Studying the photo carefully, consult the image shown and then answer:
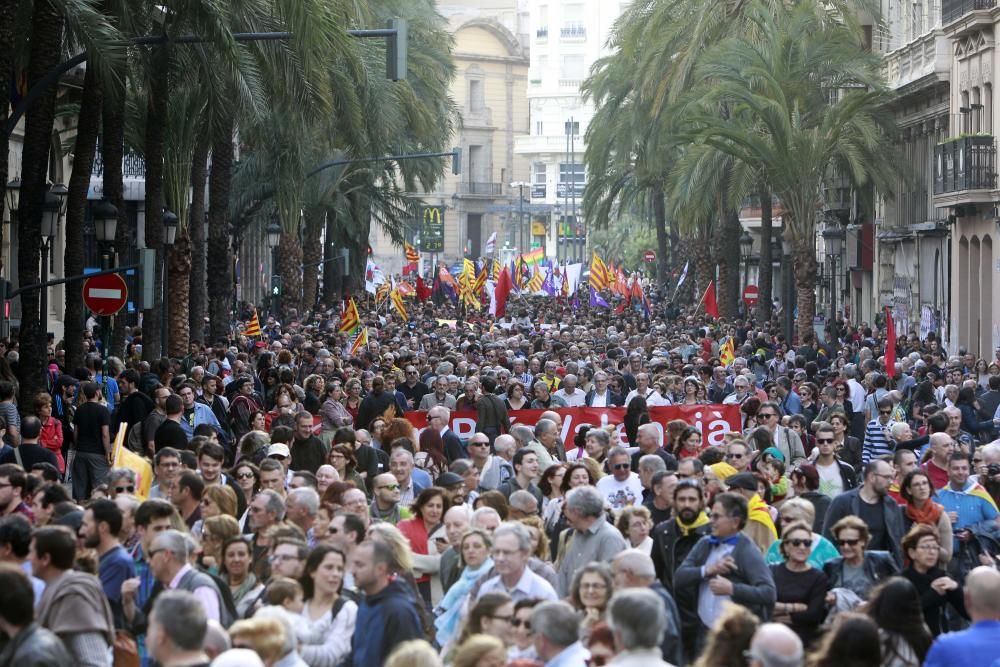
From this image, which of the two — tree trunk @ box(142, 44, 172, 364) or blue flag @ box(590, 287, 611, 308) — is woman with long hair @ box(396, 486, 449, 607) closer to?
tree trunk @ box(142, 44, 172, 364)

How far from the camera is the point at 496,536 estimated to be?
940cm

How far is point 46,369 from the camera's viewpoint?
878 inches

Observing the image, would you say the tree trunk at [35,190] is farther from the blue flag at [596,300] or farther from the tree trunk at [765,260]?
the blue flag at [596,300]

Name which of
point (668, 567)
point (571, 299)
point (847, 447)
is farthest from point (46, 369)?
point (571, 299)

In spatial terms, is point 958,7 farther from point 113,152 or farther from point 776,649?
point 776,649

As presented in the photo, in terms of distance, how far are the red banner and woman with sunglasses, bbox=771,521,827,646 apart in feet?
29.8

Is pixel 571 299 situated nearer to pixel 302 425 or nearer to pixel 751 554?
pixel 302 425

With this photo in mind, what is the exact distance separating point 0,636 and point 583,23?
13857 cm

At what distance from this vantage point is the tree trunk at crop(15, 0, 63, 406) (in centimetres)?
2159

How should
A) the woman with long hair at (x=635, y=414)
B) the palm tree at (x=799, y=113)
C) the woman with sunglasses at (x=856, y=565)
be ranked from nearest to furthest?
the woman with sunglasses at (x=856, y=565)
the woman with long hair at (x=635, y=414)
the palm tree at (x=799, y=113)

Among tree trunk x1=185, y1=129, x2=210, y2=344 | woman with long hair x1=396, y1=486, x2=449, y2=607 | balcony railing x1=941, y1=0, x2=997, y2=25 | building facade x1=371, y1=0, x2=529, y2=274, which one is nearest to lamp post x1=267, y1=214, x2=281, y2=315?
tree trunk x1=185, y1=129, x2=210, y2=344

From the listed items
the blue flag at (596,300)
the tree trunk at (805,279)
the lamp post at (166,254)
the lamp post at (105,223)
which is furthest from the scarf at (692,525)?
the blue flag at (596,300)

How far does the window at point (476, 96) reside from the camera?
12262cm

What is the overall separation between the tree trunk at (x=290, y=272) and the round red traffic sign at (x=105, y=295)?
1014 inches
